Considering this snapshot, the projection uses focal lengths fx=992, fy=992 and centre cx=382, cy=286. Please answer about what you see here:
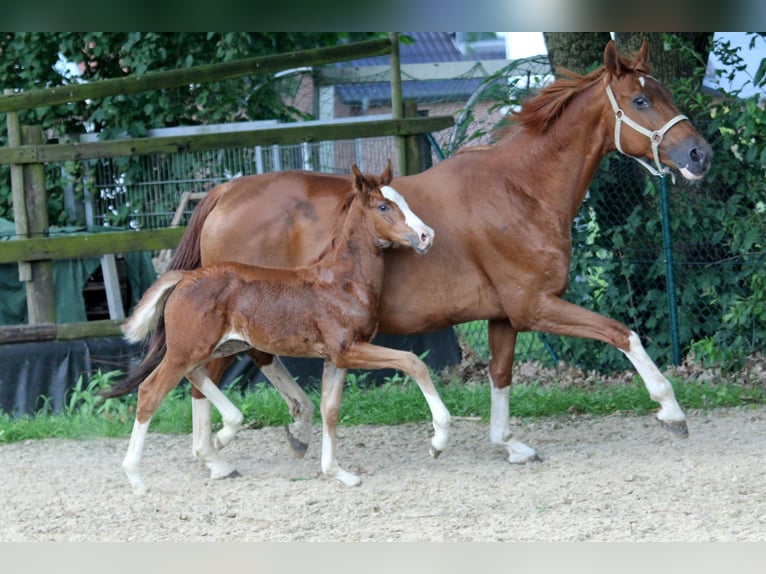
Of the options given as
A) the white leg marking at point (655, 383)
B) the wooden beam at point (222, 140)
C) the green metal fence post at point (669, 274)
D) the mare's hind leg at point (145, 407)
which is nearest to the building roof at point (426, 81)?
the wooden beam at point (222, 140)

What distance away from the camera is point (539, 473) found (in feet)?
18.6

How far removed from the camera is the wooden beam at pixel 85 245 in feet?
24.8

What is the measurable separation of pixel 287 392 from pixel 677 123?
9.06 feet

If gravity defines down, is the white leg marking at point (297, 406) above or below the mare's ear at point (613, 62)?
below

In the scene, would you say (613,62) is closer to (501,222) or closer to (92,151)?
(501,222)

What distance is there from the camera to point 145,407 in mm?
5277

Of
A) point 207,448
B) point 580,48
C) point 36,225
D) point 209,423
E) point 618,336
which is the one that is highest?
point 580,48

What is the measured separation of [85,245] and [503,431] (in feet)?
11.8

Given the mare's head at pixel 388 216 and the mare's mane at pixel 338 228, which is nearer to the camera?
the mare's head at pixel 388 216

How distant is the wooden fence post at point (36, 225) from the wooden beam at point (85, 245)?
0.11 metres

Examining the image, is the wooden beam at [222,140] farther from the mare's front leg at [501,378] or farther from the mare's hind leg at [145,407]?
the mare's hind leg at [145,407]

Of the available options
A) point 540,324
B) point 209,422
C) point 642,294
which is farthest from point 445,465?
point 642,294

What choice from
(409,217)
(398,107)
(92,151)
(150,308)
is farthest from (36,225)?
(409,217)

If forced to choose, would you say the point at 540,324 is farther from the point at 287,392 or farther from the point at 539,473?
the point at 287,392
